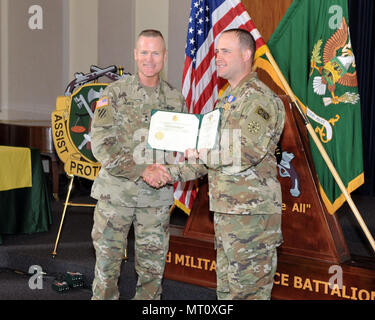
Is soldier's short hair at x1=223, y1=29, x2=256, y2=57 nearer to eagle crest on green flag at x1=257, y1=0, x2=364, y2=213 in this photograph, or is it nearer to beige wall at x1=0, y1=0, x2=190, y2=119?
eagle crest on green flag at x1=257, y1=0, x2=364, y2=213

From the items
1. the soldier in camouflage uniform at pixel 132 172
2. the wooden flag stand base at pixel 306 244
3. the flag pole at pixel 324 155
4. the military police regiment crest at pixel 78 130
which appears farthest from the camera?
the military police regiment crest at pixel 78 130

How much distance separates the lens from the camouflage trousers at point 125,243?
2512mm

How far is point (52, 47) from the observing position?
7.80 m

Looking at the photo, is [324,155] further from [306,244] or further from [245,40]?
[245,40]

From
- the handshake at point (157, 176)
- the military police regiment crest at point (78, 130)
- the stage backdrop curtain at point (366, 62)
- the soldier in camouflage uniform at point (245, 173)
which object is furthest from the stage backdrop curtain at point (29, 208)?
the stage backdrop curtain at point (366, 62)

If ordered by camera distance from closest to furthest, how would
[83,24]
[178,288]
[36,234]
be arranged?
[178,288] < [36,234] < [83,24]

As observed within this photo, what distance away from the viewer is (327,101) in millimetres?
2875

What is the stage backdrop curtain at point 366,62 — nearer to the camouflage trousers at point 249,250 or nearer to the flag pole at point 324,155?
the flag pole at point 324,155

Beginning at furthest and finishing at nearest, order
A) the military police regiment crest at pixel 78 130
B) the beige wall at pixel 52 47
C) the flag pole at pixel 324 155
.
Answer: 1. the beige wall at pixel 52 47
2. the military police regiment crest at pixel 78 130
3. the flag pole at pixel 324 155

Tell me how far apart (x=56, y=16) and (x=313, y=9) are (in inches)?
222

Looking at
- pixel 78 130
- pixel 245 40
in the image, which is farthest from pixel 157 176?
pixel 78 130

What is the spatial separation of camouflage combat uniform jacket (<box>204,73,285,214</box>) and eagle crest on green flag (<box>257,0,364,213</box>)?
77cm
